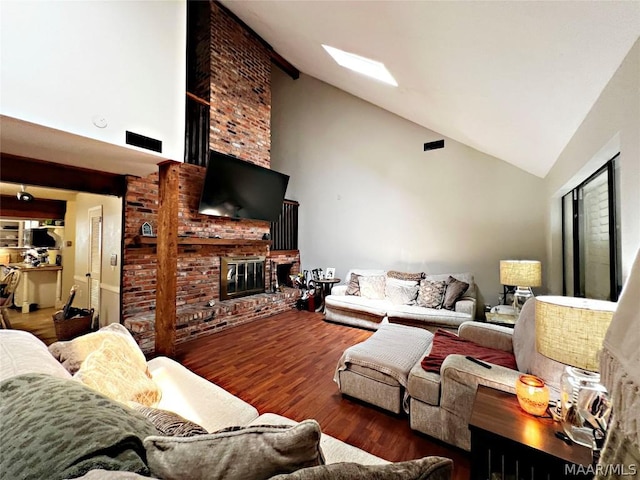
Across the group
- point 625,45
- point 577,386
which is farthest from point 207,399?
point 625,45

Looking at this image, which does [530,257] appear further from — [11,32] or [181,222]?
[11,32]

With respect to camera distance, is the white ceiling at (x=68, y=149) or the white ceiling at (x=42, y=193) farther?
the white ceiling at (x=42, y=193)

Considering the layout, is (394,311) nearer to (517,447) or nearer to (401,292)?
(401,292)

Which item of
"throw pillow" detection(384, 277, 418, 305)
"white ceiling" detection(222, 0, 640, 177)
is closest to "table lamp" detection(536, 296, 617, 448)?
"white ceiling" detection(222, 0, 640, 177)

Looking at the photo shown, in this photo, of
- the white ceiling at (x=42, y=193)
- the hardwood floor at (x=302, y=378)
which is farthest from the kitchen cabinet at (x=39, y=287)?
the hardwood floor at (x=302, y=378)

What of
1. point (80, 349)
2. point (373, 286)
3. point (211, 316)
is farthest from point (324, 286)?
point (80, 349)

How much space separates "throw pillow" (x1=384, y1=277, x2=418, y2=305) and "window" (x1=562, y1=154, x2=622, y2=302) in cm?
179

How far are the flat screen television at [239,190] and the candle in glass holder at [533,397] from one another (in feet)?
12.7

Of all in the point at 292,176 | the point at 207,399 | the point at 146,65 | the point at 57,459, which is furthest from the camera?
the point at 292,176

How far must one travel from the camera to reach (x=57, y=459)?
58 cm

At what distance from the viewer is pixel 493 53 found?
1604 millimetres

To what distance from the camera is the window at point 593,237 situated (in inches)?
72.5

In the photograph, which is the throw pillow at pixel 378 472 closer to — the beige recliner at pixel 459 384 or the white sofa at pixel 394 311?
the beige recliner at pixel 459 384

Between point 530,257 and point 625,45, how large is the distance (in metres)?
3.34
